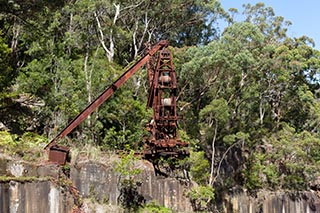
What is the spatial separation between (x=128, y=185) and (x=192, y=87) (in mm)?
8923

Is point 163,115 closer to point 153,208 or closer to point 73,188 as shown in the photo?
point 153,208

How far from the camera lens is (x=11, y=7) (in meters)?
11.4

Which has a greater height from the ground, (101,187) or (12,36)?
(12,36)

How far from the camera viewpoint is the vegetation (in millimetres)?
16578

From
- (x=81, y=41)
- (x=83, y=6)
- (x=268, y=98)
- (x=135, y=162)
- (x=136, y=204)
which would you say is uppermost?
(x=83, y=6)

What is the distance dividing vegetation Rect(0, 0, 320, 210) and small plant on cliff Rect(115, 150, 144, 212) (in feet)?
7.17

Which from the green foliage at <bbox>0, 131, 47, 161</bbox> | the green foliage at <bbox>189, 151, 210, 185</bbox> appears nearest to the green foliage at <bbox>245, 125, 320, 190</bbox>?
the green foliage at <bbox>189, 151, 210, 185</bbox>

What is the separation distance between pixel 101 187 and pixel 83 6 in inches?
466

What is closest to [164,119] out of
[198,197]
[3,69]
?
[198,197]

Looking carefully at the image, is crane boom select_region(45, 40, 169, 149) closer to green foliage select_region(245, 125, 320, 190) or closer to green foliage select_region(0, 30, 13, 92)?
green foliage select_region(0, 30, 13, 92)

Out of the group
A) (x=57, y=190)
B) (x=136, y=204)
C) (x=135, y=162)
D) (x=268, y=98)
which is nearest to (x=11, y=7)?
(x=57, y=190)

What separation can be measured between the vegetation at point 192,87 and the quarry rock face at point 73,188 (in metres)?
1.58

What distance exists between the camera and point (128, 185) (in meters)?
13.1

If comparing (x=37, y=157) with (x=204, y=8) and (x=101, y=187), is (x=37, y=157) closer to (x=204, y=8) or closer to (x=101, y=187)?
(x=101, y=187)
